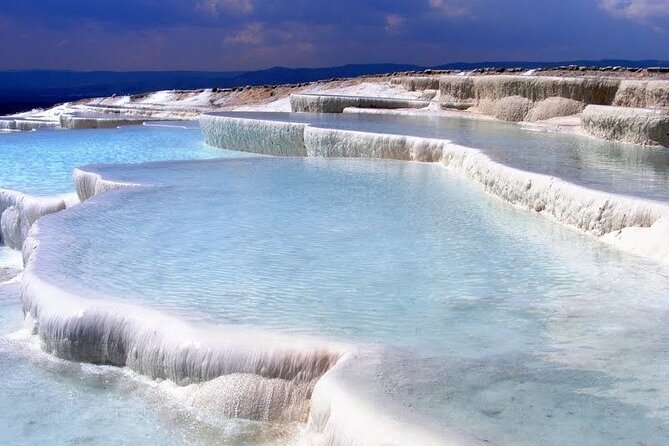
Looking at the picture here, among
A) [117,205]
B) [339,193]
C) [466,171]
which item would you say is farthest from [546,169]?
[117,205]

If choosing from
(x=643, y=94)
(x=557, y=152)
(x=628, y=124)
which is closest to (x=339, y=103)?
(x=643, y=94)

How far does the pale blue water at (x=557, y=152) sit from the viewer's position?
5750mm

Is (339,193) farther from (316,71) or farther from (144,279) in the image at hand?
(316,71)

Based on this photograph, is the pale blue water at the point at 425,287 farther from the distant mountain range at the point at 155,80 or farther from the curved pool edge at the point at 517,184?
the distant mountain range at the point at 155,80

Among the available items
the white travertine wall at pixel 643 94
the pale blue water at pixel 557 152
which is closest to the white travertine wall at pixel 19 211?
the pale blue water at pixel 557 152

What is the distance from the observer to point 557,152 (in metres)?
7.69

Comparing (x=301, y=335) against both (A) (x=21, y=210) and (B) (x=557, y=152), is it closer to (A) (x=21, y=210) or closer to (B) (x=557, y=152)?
(A) (x=21, y=210)

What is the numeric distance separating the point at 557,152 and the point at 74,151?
275 inches

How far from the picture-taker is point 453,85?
14633 millimetres

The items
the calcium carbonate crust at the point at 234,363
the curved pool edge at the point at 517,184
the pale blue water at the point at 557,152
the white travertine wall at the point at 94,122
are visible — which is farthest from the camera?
the white travertine wall at the point at 94,122

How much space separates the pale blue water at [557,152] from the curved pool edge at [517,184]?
180 millimetres

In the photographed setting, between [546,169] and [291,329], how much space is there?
365cm

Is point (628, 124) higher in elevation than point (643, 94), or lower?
lower

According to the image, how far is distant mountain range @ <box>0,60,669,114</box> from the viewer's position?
207 ft
